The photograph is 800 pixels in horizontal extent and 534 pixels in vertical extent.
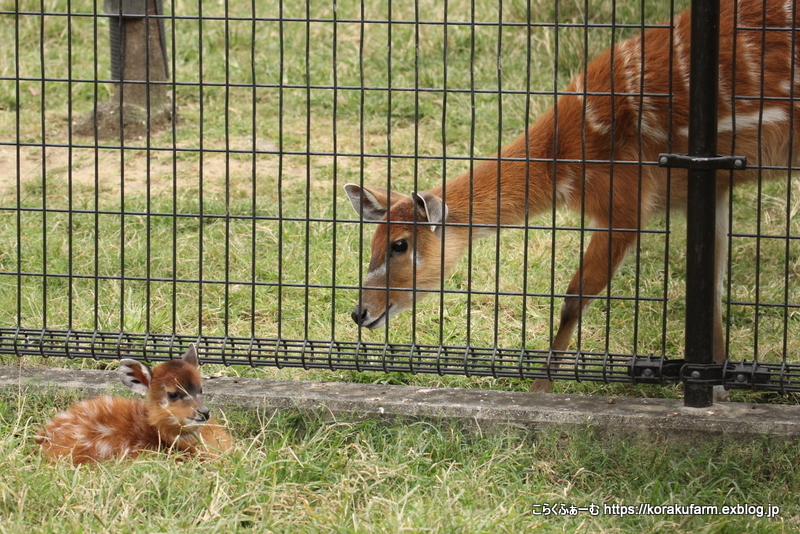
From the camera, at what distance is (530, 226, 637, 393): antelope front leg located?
494 cm

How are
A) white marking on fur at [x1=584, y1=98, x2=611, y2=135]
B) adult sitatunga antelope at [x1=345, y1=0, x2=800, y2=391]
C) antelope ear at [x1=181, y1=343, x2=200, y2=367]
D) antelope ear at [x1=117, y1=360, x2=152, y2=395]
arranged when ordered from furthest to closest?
white marking on fur at [x1=584, y1=98, x2=611, y2=135], adult sitatunga antelope at [x1=345, y1=0, x2=800, y2=391], antelope ear at [x1=181, y1=343, x2=200, y2=367], antelope ear at [x1=117, y1=360, x2=152, y2=395]

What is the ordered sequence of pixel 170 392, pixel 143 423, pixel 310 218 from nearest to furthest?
pixel 170 392
pixel 143 423
pixel 310 218

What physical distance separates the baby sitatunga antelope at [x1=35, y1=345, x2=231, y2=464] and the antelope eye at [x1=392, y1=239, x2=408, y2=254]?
4.86ft

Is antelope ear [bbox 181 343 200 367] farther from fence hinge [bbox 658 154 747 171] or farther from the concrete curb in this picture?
fence hinge [bbox 658 154 747 171]

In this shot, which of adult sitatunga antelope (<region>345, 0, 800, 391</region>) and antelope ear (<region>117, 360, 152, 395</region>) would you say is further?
adult sitatunga antelope (<region>345, 0, 800, 391</region>)

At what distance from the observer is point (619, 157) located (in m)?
4.97

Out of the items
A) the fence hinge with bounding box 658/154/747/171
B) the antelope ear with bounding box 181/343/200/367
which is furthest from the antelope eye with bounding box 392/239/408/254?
the fence hinge with bounding box 658/154/747/171

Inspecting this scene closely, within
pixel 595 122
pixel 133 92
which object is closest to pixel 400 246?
pixel 595 122

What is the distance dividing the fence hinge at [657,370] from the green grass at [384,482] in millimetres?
263

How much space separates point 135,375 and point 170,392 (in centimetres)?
23

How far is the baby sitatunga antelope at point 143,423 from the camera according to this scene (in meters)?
3.87

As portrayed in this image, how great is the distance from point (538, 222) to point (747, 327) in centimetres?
152

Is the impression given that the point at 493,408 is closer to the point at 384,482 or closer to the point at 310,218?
the point at 384,482

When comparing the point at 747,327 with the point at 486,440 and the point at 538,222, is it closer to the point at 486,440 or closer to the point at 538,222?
the point at 538,222
